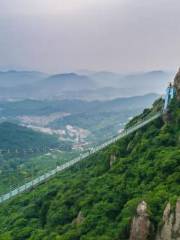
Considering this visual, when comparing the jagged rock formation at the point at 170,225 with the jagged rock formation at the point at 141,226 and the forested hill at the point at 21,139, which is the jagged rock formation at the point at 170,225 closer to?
the jagged rock formation at the point at 141,226

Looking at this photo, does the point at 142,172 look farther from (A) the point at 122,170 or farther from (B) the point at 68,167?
(B) the point at 68,167

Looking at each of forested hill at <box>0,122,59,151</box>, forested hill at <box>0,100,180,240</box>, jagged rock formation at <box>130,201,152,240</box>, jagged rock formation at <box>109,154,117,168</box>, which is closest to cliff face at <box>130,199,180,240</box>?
jagged rock formation at <box>130,201,152,240</box>

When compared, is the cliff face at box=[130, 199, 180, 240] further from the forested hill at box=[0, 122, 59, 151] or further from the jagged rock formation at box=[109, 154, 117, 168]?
the forested hill at box=[0, 122, 59, 151]

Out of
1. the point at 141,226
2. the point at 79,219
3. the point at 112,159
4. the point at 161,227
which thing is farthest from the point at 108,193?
the point at 161,227

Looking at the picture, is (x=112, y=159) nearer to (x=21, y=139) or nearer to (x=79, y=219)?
(x=79, y=219)

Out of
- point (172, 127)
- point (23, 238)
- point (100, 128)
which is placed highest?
point (100, 128)

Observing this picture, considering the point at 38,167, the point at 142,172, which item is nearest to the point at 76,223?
the point at 142,172
